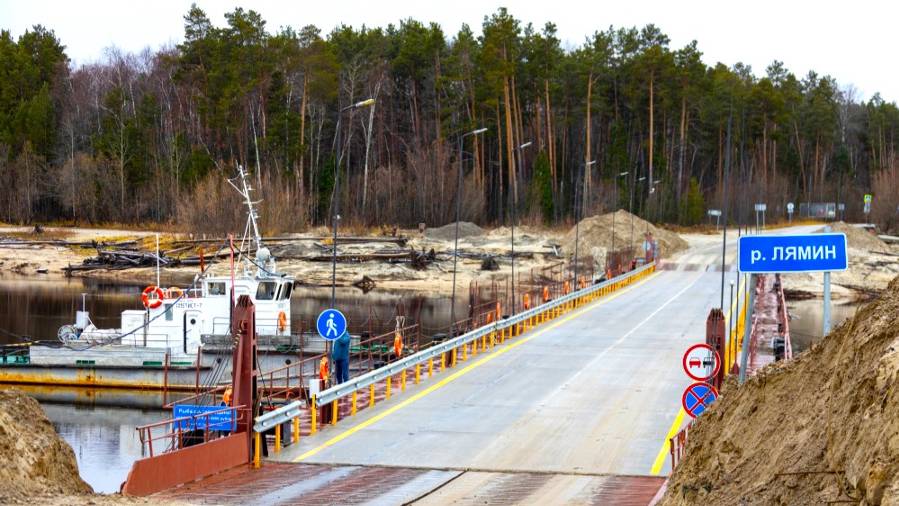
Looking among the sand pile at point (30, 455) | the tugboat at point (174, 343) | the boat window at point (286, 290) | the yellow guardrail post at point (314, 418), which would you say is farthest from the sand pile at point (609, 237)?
the sand pile at point (30, 455)

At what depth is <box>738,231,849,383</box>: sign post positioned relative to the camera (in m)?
13.8

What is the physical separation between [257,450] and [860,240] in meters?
71.5

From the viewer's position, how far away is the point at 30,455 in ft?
47.1

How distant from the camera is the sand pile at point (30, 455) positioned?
44.5 feet

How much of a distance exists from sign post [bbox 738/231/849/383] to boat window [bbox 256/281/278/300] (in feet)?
86.4

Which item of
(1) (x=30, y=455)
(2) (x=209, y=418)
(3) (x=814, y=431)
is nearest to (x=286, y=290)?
(2) (x=209, y=418)

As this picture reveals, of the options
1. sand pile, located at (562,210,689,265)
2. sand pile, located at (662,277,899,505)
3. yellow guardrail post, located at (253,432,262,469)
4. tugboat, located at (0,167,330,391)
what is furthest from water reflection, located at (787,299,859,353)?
sand pile, located at (662,277,899,505)

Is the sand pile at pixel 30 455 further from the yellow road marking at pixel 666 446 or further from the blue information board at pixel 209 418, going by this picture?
the yellow road marking at pixel 666 446

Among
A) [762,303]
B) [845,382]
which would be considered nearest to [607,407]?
[845,382]

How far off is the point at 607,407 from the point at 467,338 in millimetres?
7501

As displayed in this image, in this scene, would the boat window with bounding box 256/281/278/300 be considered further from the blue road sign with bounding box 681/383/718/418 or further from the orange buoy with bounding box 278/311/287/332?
the blue road sign with bounding box 681/383/718/418

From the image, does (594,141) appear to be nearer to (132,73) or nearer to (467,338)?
(132,73)

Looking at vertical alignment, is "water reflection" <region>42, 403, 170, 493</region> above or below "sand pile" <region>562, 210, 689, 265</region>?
below

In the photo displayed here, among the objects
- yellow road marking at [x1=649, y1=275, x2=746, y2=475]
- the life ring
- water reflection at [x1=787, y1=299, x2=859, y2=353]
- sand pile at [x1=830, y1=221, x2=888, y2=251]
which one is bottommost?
water reflection at [x1=787, y1=299, x2=859, y2=353]
